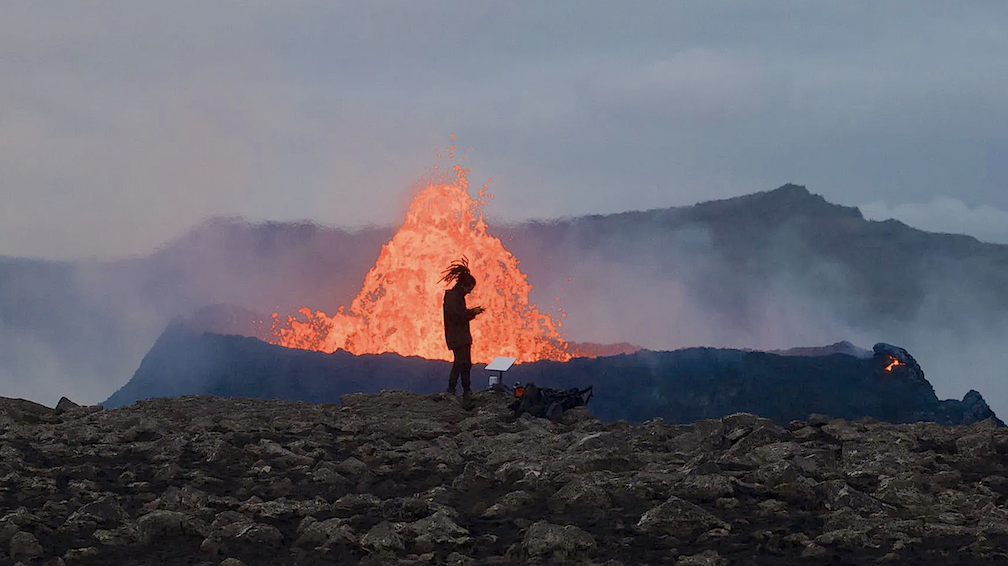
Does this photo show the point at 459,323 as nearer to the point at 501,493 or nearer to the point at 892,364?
the point at 501,493

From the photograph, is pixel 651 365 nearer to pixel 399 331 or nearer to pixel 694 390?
pixel 694 390

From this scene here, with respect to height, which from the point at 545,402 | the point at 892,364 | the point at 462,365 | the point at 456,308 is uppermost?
the point at 892,364

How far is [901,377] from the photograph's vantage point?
46688 mm

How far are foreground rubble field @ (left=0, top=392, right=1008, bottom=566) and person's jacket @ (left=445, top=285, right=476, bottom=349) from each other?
4.12 meters

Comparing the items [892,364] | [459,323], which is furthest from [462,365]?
[892,364]

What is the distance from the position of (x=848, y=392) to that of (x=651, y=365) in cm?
765

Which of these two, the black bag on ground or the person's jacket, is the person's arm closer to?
the person's jacket

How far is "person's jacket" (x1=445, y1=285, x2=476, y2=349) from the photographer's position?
21000 mm

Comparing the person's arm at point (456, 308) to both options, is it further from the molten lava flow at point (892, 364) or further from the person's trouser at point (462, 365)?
the molten lava flow at point (892, 364)

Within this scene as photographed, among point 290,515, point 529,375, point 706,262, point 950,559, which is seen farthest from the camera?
point 706,262

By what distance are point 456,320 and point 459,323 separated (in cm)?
7

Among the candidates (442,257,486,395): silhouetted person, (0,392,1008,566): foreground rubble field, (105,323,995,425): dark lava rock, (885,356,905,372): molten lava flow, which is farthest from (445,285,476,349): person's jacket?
(885,356,905,372): molten lava flow

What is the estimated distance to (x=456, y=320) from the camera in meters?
21.0

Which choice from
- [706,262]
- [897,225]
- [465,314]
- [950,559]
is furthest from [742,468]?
[897,225]
